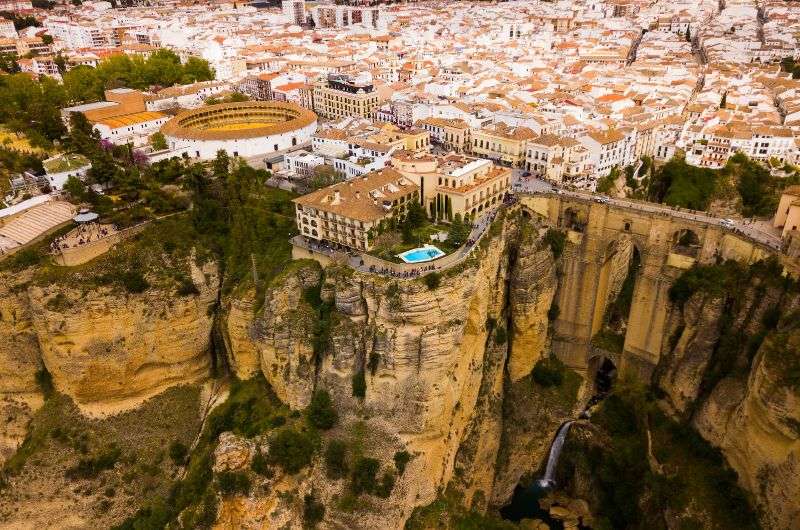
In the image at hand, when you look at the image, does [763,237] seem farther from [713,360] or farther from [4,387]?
[4,387]

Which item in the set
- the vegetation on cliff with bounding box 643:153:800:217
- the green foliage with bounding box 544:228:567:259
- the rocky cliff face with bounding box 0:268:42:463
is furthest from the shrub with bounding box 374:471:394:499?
the vegetation on cliff with bounding box 643:153:800:217

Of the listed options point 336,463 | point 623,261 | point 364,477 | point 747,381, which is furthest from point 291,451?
point 623,261

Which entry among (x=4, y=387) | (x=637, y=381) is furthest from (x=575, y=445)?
(x=4, y=387)

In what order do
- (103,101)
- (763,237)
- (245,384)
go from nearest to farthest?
(763,237)
(245,384)
(103,101)

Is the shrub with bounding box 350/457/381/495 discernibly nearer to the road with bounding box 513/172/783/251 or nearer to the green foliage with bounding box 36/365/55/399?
the green foliage with bounding box 36/365/55/399

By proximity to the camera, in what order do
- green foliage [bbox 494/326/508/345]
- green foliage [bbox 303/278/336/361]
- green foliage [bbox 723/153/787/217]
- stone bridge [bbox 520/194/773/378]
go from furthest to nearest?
1. green foliage [bbox 723/153/787/217]
2. green foliage [bbox 494/326/508/345]
3. stone bridge [bbox 520/194/773/378]
4. green foliage [bbox 303/278/336/361]

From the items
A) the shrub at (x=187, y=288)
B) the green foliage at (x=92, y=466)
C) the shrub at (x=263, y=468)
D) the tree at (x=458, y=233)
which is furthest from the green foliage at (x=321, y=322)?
the green foliage at (x=92, y=466)
